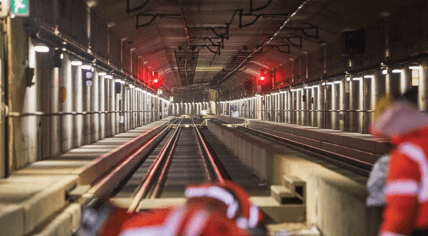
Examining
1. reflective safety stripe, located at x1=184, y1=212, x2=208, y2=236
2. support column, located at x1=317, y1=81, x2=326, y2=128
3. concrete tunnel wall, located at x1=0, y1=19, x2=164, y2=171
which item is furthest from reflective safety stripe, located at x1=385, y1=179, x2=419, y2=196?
support column, located at x1=317, y1=81, x2=326, y2=128

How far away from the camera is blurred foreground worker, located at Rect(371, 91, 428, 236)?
2766 mm

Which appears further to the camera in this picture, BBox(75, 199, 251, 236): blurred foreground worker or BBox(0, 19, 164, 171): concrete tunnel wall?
BBox(0, 19, 164, 171): concrete tunnel wall

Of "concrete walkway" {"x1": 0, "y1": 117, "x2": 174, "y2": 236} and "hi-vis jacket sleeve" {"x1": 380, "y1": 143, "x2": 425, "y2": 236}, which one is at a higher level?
"hi-vis jacket sleeve" {"x1": 380, "y1": 143, "x2": 425, "y2": 236}

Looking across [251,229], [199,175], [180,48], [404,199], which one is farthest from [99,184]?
[180,48]

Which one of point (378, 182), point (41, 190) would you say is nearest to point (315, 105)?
point (41, 190)

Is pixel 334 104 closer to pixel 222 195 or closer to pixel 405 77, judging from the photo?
pixel 405 77

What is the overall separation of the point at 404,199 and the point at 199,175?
1513 centimetres

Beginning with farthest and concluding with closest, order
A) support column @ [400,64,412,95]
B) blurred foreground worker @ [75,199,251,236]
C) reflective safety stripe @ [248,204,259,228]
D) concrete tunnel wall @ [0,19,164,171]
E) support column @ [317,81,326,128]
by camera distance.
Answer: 1. support column @ [317,81,326,128]
2. support column @ [400,64,412,95]
3. concrete tunnel wall @ [0,19,164,171]
4. reflective safety stripe @ [248,204,259,228]
5. blurred foreground worker @ [75,199,251,236]

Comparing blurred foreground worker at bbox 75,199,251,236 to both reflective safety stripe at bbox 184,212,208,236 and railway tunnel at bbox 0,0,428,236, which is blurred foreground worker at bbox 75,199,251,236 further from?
railway tunnel at bbox 0,0,428,236

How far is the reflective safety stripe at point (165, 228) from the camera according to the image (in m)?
2.91

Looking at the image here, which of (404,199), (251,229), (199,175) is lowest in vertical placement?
(199,175)

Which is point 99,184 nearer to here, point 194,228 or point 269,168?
point 269,168

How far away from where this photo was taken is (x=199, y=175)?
17766mm

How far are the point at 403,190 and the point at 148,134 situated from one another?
29.1 meters
